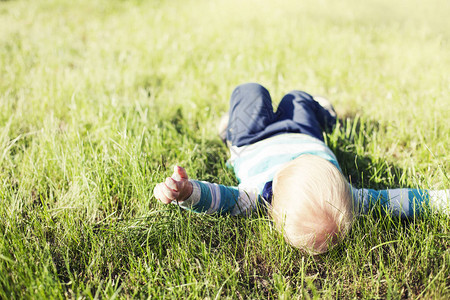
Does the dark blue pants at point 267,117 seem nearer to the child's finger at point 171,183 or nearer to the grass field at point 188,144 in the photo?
the grass field at point 188,144

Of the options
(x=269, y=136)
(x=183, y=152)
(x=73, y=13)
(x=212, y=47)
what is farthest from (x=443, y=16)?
(x=73, y=13)

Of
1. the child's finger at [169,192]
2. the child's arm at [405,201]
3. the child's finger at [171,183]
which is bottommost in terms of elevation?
the child's arm at [405,201]

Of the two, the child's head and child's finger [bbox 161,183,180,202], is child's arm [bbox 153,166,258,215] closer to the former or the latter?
child's finger [bbox 161,183,180,202]

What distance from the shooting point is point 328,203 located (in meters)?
1.59

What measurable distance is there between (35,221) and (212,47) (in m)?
3.17

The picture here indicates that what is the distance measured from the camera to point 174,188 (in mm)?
1614

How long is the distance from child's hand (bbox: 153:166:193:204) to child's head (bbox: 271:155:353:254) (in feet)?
1.52

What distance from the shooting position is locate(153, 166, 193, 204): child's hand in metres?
1.59

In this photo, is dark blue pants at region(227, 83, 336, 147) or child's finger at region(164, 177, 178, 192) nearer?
child's finger at region(164, 177, 178, 192)

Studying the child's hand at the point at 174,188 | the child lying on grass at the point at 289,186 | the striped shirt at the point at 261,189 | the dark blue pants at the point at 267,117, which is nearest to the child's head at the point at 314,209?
the child lying on grass at the point at 289,186

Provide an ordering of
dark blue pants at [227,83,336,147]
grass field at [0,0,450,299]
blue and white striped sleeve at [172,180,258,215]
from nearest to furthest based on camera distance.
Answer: grass field at [0,0,450,299]
blue and white striped sleeve at [172,180,258,215]
dark blue pants at [227,83,336,147]

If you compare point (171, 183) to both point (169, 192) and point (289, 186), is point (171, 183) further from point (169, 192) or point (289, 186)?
point (289, 186)

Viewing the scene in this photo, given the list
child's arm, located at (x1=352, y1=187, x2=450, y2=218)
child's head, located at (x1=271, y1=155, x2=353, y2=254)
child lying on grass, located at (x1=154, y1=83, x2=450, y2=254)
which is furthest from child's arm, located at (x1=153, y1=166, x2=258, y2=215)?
child's arm, located at (x1=352, y1=187, x2=450, y2=218)

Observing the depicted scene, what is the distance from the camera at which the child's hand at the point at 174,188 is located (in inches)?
62.8
